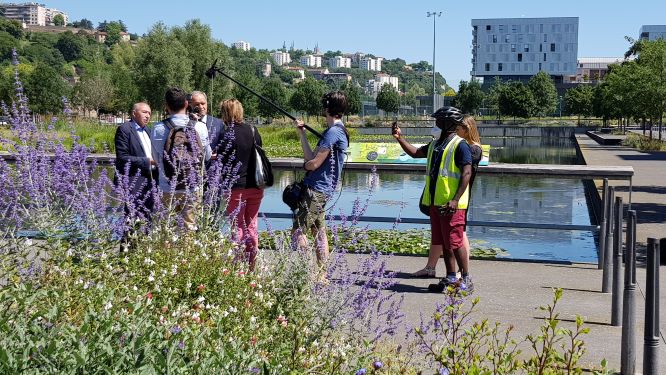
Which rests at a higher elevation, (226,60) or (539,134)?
(226,60)

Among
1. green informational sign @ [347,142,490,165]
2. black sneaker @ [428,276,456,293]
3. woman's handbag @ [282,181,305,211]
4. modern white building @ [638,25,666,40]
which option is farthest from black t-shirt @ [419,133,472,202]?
modern white building @ [638,25,666,40]

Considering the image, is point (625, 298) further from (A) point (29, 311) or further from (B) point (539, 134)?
(B) point (539, 134)

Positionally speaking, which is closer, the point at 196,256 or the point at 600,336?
the point at 196,256

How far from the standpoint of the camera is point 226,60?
6356 centimetres

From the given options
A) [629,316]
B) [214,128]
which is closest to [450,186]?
[214,128]

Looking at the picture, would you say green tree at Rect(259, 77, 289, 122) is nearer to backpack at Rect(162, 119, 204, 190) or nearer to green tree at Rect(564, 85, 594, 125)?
green tree at Rect(564, 85, 594, 125)

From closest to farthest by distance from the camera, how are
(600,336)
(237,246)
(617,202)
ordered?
(237,246)
(600,336)
(617,202)

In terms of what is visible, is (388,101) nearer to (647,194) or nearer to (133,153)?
(647,194)

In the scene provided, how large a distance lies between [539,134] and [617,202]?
7637 centimetres

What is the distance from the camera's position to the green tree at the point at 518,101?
101250mm

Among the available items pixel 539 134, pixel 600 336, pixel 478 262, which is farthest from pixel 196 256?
pixel 539 134

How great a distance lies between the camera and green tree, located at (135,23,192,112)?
2422 inches

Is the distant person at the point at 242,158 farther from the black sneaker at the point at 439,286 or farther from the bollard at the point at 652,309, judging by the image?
the bollard at the point at 652,309

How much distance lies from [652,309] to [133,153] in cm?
474
